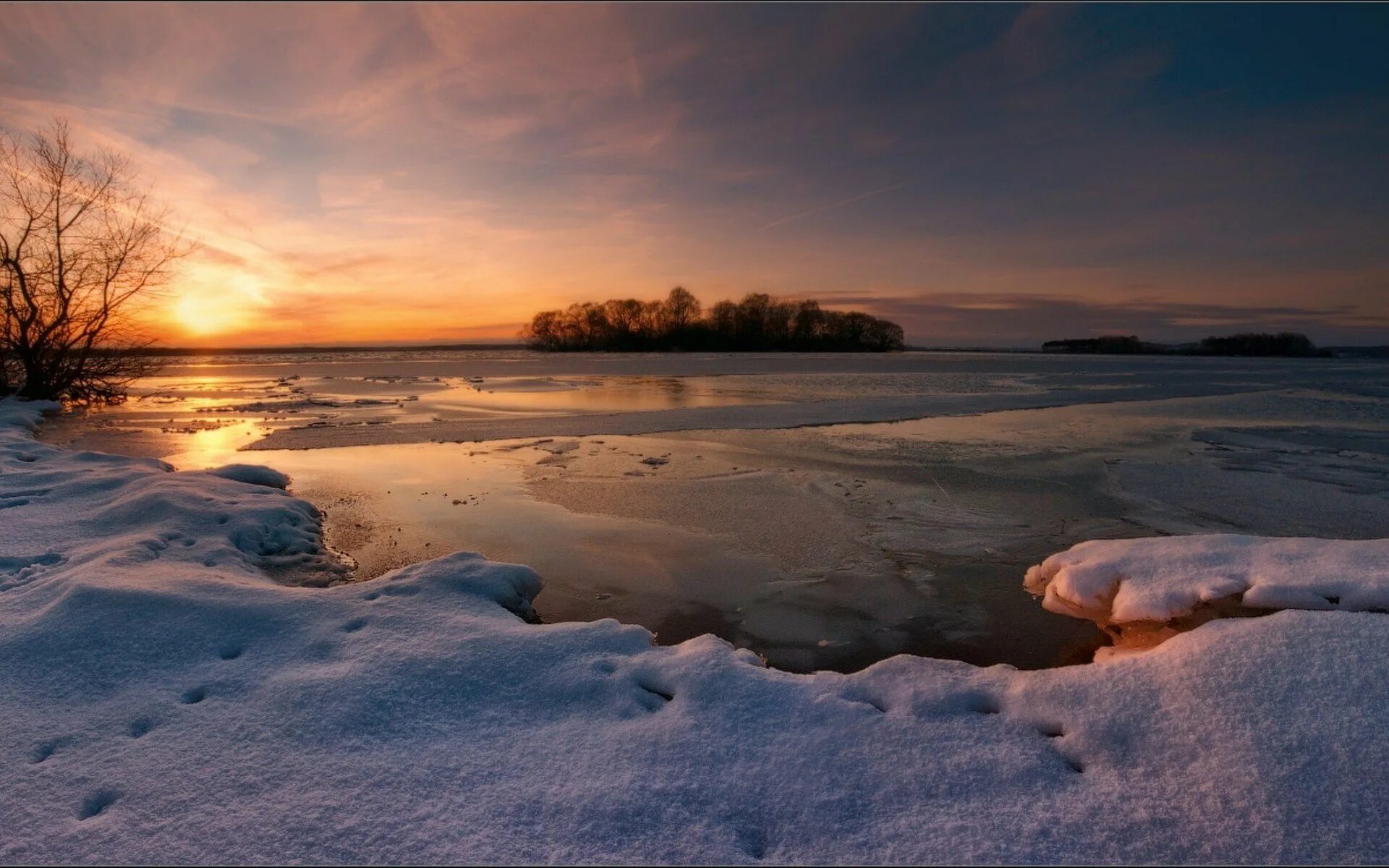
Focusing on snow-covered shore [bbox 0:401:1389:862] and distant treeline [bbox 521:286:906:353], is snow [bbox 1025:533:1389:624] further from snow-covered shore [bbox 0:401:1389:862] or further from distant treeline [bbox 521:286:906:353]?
distant treeline [bbox 521:286:906:353]

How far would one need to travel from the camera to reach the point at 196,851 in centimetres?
167

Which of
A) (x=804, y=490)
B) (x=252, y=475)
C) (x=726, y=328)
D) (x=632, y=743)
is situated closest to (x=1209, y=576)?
(x=632, y=743)

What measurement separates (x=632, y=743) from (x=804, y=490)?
4.29m

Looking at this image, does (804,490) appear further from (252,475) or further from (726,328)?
(726,328)

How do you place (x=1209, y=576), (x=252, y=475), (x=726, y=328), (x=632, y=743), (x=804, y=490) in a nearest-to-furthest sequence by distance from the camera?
(x=632, y=743), (x=1209, y=576), (x=804, y=490), (x=252, y=475), (x=726, y=328)

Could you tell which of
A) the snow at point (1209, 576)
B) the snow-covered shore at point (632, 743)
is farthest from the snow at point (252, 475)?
the snow at point (1209, 576)

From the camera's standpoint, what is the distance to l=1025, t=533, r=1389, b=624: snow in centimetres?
278

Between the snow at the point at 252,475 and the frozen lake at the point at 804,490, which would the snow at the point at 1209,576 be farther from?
the snow at the point at 252,475

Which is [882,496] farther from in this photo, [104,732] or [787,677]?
[104,732]

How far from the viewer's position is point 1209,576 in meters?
3.12

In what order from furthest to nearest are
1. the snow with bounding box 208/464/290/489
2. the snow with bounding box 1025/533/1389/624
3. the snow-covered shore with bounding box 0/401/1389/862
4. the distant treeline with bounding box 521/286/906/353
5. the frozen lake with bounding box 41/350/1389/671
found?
the distant treeline with bounding box 521/286/906/353 → the snow with bounding box 208/464/290/489 → the frozen lake with bounding box 41/350/1389/671 → the snow with bounding box 1025/533/1389/624 → the snow-covered shore with bounding box 0/401/1389/862

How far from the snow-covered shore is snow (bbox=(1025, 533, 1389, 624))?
7 centimetres

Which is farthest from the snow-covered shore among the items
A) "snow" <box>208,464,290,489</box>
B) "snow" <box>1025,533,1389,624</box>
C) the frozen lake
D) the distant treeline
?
the distant treeline

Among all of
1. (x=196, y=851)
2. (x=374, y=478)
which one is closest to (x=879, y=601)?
(x=196, y=851)
